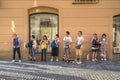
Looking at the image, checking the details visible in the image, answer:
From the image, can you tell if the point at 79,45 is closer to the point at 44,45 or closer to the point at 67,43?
the point at 67,43

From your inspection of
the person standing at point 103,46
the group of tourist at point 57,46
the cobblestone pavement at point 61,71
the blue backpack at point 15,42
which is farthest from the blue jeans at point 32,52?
the person standing at point 103,46

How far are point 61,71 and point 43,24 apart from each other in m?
5.09

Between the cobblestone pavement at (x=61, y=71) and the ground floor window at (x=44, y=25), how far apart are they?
8.39 feet

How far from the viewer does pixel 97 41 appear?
640 inches

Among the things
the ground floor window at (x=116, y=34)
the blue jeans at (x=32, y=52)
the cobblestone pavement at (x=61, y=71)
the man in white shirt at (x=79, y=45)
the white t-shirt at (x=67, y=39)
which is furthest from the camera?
the ground floor window at (x=116, y=34)

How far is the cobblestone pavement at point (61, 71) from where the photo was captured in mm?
11609

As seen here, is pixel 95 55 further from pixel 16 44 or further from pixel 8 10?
pixel 8 10

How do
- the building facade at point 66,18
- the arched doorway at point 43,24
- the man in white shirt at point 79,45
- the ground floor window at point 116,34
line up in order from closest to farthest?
the man in white shirt at point 79,45 < the building facade at point 66,18 < the ground floor window at point 116,34 < the arched doorway at point 43,24

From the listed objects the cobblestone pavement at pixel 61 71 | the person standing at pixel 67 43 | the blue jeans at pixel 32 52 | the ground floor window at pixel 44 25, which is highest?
the ground floor window at pixel 44 25

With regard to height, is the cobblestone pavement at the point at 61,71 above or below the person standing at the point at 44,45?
below

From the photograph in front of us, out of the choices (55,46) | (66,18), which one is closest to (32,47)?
(55,46)

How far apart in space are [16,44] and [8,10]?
2.09 metres

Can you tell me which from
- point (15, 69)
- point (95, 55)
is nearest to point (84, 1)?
point (95, 55)

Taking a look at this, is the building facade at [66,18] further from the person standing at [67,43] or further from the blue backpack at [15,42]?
the blue backpack at [15,42]
